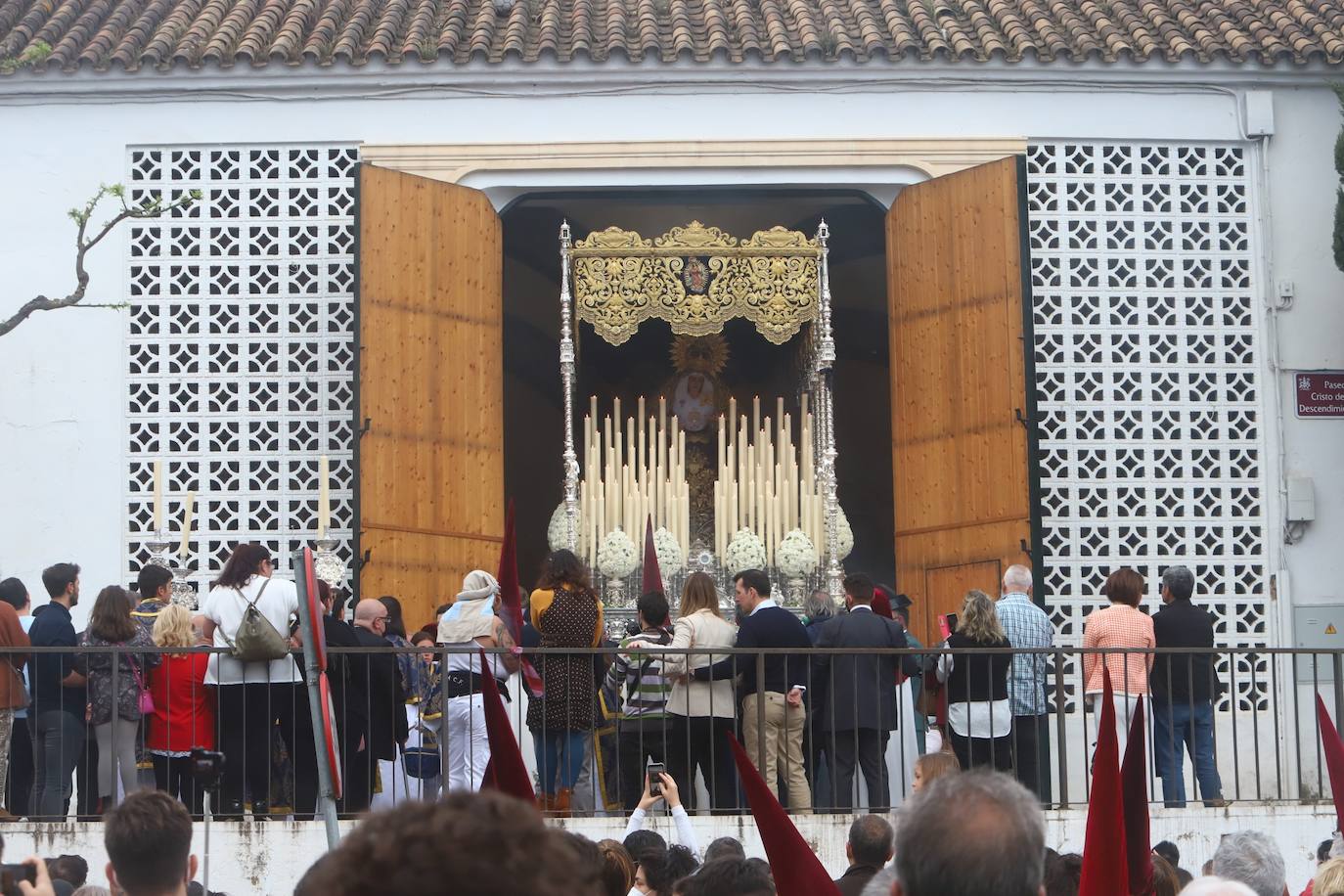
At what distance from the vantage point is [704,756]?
33.9ft

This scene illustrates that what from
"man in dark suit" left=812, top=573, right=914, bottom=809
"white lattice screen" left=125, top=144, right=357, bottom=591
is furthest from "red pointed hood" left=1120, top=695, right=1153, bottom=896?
"white lattice screen" left=125, top=144, right=357, bottom=591

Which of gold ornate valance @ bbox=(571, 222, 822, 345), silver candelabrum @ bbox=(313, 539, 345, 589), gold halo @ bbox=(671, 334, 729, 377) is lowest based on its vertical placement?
silver candelabrum @ bbox=(313, 539, 345, 589)

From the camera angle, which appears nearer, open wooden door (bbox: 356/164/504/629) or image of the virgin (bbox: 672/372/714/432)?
open wooden door (bbox: 356/164/504/629)

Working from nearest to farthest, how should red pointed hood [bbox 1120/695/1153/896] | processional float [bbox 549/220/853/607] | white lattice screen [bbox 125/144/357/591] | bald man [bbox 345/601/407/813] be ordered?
red pointed hood [bbox 1120/695/1153/896]
bald man [bbox 345/601/407/813]
processional float [bbox 549/220/853/607]
white lattice screen [bbox 125/144/357/591]

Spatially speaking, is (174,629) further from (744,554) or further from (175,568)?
(744,554)

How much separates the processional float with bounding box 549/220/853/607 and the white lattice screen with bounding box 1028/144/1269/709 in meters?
1.75

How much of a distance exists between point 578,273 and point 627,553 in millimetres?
2551

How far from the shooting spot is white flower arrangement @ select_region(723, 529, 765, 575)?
14414 millimetres

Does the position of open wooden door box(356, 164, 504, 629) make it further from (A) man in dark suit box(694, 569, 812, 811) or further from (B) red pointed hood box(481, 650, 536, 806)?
(B) red pointed hood box(481, 650, 536, 806)

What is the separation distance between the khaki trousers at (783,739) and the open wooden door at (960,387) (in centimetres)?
440

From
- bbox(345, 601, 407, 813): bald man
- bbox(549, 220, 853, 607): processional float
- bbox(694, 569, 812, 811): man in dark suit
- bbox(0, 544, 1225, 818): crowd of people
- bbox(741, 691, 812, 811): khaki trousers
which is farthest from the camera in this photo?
bbox(549, 220, 853, 607): processional float

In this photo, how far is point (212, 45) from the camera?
1483 centimetres

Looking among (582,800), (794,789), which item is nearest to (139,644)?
(582,800)

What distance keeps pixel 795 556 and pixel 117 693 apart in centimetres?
613
